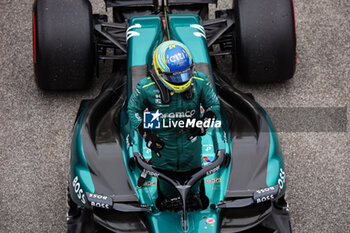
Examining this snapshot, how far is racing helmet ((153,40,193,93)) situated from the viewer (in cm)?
432

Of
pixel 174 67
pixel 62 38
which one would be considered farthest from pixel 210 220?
pixel 62 38

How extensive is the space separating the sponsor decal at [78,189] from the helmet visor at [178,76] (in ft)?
4.40

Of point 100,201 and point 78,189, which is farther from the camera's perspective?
point 78,189

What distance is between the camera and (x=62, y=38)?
654 cm

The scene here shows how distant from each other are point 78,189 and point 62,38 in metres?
2.18

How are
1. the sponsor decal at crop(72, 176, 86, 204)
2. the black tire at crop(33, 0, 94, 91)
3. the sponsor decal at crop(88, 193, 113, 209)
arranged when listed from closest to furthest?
1. the sponsor decal at crop(88, 193, 113, 209)
2. the sponsor decal at crop(72, 176, 86, 204)
3. the black tire at crop(33, 0, 94, 91)

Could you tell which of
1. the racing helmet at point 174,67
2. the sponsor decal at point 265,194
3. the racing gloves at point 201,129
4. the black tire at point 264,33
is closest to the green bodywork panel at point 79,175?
the racing gloves at point 201,129

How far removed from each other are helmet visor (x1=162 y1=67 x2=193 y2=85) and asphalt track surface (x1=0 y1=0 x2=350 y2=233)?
230 centimetres

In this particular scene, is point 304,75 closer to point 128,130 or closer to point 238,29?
point 238,29

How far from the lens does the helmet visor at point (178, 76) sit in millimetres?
4316

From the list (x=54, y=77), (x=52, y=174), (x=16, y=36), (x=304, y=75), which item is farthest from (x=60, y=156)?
(x=304, y=75)

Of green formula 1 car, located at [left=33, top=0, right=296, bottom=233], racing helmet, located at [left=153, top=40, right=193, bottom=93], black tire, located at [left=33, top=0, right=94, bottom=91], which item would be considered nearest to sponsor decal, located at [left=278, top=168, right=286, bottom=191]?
green formula 1 car, located at [left=33, top=0, right=296, bottom=233]

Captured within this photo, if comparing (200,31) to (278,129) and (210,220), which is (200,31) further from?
(210,220)

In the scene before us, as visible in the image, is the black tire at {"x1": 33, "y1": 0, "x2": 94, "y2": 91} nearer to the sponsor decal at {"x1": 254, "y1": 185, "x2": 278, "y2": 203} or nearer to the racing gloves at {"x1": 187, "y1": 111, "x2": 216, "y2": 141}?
the racing gloves at {"x1": 187, "y1": 111, "x2": 216, "y2": 141}
